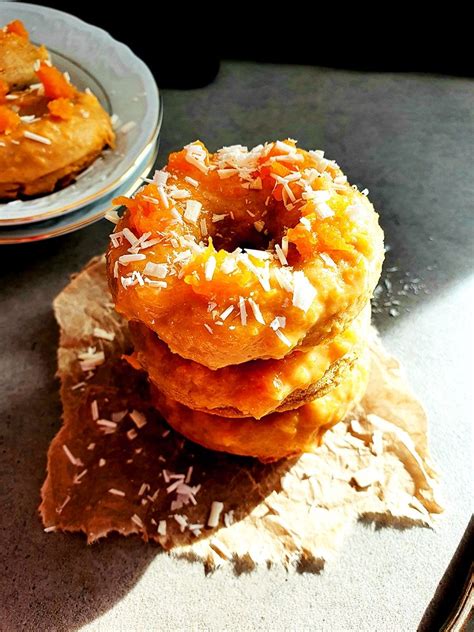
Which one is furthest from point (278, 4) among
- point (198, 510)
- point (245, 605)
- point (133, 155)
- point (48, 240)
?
point (245, 605)

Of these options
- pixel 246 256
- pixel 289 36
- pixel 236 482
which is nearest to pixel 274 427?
pixel 236 482

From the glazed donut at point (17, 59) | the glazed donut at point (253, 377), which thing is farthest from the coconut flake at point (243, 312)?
the glazed donut at point (17, 59)

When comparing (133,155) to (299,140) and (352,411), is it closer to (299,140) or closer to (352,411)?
(299,140)

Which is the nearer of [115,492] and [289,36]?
[115,492]

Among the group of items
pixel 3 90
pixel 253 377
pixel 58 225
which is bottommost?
pixel 58 225

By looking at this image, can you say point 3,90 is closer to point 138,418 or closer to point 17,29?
point 17,29
